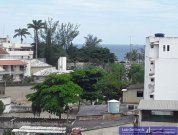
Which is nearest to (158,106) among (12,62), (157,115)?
(157,115)

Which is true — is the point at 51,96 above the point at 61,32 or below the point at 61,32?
below

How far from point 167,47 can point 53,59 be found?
46.8 metres

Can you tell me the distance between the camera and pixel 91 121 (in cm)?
2345

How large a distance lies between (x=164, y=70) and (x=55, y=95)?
9.69m

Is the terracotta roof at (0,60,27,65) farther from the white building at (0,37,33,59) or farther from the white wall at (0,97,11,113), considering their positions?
the white wall at (0,97,11,113)

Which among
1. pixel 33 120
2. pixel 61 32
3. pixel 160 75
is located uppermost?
pixel 61 32

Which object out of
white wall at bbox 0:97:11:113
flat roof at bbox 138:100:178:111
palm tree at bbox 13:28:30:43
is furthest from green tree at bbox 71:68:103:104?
palm tree at bbox 13:28:30:43

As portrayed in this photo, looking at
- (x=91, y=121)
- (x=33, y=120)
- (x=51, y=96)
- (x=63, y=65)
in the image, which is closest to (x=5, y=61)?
(x=63, y=65)

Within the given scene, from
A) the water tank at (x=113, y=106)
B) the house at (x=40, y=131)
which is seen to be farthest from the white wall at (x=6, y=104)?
the water tank at (x=113, y=106)

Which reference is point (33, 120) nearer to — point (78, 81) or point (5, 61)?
point (78, 81)

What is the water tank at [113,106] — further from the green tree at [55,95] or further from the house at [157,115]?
the green tree at [55,95]

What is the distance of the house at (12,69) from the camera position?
212 ft

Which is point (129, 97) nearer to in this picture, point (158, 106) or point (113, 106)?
point (113, 106)

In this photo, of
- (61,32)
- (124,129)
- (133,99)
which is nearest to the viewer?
(124,129)
